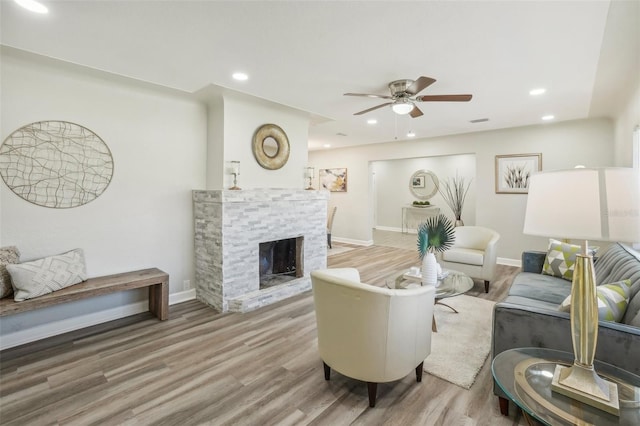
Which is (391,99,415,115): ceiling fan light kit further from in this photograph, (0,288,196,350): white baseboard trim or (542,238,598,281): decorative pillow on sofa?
(0,288,196,350): white baseboard trim

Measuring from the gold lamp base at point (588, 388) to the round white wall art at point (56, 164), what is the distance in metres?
3.97

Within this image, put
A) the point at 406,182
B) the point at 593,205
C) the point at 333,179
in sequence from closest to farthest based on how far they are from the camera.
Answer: the point at 593,205
the point at 333,179
the point at 406,182

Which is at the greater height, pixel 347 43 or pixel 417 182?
pixel 347 43

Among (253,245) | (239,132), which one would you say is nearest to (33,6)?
(239,132)

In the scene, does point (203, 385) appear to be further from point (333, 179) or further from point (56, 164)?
point (333, 179)

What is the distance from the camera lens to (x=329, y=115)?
4.51m

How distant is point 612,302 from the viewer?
1.75 m

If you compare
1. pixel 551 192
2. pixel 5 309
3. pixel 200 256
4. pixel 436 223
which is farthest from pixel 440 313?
pixel 5 309

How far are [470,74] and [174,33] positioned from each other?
2.68 m

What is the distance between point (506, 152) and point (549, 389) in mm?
5197

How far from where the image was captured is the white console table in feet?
29.7

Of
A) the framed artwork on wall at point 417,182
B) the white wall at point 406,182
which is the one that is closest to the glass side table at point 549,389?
the white wall at point 406,182

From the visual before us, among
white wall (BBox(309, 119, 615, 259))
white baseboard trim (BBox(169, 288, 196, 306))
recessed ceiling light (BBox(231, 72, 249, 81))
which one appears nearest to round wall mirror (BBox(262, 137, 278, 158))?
recessed ceiling light (BBox(231, 72, 249, 81))

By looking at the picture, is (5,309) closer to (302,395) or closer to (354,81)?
(302,395)
